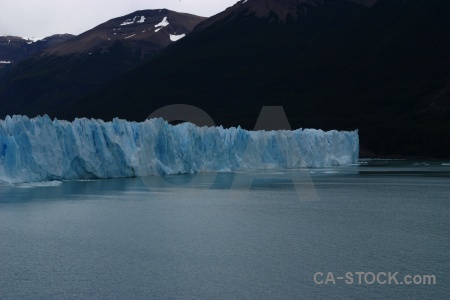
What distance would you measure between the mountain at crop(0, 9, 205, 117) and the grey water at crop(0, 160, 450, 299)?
103983 mm

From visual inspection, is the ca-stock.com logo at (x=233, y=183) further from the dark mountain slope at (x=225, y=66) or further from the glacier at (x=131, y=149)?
the dark mountain slope at (x=225, y=66)

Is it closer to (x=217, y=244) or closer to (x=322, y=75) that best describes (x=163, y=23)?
(x=322, y=75)

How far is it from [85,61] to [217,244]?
13287 cm

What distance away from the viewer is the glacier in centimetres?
2692

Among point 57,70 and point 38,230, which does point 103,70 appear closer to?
point 57,70

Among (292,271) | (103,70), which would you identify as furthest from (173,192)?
(103,70)

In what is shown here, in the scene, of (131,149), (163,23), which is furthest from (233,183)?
(163,23)

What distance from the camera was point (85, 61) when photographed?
140625mm

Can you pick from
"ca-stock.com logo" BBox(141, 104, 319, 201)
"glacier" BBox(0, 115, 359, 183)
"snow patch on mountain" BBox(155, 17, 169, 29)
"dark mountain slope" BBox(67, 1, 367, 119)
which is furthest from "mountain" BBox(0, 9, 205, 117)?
"ca-stock.com logo" BBox(141, 104, 319, 201)

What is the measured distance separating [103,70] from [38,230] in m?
126

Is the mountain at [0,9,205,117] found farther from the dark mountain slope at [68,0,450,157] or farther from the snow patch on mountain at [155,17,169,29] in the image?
the dark mountain slope at [68,0,450,157]

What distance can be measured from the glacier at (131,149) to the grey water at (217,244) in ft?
11.7

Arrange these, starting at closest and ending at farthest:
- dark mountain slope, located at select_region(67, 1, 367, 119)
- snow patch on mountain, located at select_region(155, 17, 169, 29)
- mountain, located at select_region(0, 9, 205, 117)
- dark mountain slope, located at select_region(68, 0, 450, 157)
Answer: dark mountain slope, located at select_region(68, 0, 450, 157)
dark mountain slope, located at select_region(67, 1, 367, 119)
mountain, located at select_region(0, 9, 205, 117)
snow patch on mountain, located at select_region(155, 17, 169, 29)

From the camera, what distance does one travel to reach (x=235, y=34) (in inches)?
4291
